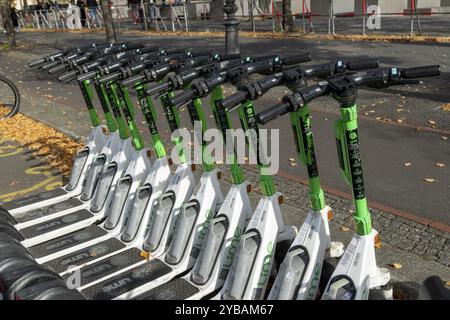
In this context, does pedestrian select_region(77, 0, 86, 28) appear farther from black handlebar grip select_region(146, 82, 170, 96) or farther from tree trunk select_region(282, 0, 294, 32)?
black handlebar grip select_region(146, 82, 170, 96)

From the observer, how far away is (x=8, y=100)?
36.3 ft

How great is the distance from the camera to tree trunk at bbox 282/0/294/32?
17.8 meters

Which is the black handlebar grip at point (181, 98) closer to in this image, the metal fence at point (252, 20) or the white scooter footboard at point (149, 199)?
the white scooter footboard at point (149, 199)

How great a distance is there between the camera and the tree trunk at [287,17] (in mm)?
17766

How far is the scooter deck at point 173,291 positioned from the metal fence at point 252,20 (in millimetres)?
12003

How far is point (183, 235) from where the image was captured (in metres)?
3.79

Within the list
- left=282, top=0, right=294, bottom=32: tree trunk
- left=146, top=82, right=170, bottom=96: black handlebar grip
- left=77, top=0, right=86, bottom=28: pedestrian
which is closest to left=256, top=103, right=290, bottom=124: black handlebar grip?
left=146, top=82, right=170, bottom=96: black handlebar grip

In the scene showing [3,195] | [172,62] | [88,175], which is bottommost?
[3,195]

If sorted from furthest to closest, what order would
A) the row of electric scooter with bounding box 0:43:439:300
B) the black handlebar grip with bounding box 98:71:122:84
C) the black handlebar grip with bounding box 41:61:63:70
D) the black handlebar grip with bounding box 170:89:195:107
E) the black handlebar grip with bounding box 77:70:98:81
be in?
the black handlebar grip with bounding box 41:61:63:70 → the black handlebar grip with bounding box 77:70:98:81 → the black handlebar grip with bounding box 98:71:122:84 → the black handlebar grip with bounding box 170:89:195:107 → the row of electric scooter with bounding box 0:43:439:300

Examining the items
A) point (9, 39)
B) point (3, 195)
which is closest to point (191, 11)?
point (9, 39)

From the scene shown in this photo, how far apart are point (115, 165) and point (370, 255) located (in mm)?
2882

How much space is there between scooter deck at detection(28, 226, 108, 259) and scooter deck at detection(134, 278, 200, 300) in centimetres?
117

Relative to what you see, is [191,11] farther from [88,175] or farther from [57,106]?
[88,175]

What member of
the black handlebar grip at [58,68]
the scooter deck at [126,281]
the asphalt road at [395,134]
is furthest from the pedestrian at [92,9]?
the scooter deck at [126,281]
